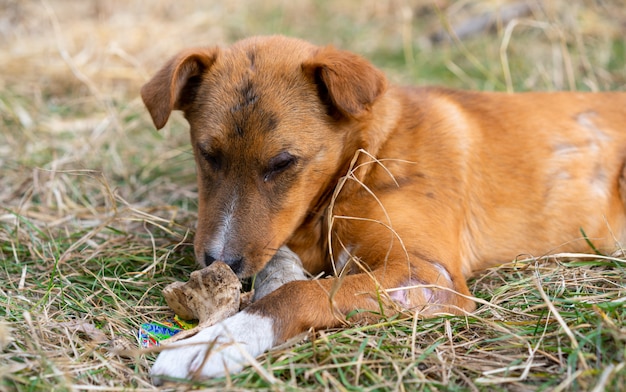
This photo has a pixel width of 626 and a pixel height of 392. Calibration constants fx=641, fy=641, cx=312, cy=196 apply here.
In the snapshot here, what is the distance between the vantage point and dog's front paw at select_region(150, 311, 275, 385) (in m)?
2.92

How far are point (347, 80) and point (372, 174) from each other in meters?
0.67

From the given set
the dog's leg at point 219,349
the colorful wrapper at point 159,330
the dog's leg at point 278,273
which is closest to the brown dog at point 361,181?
the dog's leg at point 219,349

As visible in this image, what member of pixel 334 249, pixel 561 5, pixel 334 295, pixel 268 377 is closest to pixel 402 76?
pixel 561 5

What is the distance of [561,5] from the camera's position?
9.65 meters

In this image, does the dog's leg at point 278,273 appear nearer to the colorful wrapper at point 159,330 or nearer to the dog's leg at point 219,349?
the colorful wrapper at point 159,330

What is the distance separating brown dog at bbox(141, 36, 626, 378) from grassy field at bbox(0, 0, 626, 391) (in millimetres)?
201

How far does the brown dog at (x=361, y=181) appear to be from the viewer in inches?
135

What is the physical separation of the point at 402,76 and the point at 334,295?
6061mm

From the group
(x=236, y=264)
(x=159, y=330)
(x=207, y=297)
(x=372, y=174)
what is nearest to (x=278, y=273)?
(x=236, y=264)

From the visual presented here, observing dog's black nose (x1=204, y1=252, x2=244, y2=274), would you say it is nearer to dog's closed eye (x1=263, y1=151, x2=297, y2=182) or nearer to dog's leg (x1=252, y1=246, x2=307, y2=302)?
dog's leg (x1=252, y1=246, x2=307, y2=302)

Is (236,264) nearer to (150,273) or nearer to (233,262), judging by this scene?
(233,262)

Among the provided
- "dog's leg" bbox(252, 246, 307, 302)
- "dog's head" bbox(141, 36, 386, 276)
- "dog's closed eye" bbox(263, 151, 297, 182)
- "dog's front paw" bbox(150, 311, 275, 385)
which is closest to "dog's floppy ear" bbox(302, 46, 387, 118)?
"dog's head" bbox(141, 36, 386, 276)

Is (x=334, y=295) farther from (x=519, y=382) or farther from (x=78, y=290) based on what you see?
(x=78, y=290)

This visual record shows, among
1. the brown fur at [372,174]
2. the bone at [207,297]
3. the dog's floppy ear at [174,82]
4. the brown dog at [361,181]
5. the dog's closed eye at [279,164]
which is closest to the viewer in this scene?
the bone at [207,297]
